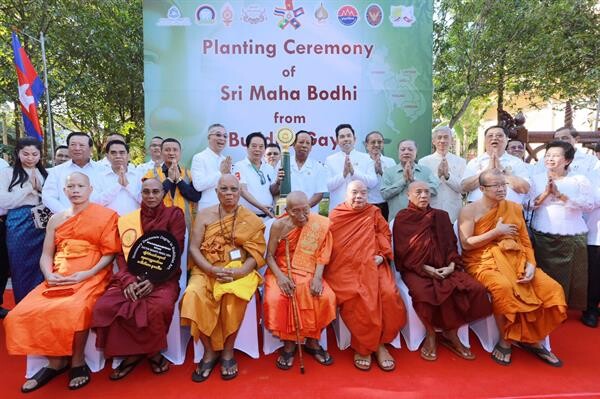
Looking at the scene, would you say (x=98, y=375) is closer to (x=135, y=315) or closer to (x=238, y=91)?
(x=135, y=315)

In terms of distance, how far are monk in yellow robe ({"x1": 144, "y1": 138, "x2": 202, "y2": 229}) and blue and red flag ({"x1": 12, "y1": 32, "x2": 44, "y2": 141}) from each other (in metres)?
2.99

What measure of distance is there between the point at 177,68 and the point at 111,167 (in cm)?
238

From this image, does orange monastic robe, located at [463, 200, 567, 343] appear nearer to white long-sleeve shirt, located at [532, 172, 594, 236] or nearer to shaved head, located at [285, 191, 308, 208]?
white long-sleeve shirt, located at [532, 172, 594, 236]

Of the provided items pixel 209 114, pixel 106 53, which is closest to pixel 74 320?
pixel 209 114

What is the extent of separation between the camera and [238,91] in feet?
19.3

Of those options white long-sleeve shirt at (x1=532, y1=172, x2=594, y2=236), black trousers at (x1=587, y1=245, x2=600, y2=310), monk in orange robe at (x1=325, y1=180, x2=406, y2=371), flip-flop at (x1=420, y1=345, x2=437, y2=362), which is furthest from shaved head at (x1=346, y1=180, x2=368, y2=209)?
black trousers at (x1=587, y1=245, x2=600, y2=310)

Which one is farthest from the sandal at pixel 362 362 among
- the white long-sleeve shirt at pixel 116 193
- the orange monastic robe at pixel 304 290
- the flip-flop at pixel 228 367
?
the white long-sleeve shirt at pixel 116 193

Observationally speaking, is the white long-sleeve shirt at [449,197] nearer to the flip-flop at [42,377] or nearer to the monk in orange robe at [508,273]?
the monk in orange robe at [508,273]

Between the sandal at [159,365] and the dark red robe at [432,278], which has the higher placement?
the dark red robe at [432,278]

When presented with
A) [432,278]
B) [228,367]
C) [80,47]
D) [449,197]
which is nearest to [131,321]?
[228,367]

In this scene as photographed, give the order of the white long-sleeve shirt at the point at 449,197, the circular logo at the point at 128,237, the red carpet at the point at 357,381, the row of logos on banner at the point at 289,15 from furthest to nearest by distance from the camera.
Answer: the row of logos on banner at the point at 289,15
the white long-sleeve shirt at the point at 449,197
the circular logo at the point at 128,237
the red carpet at the point at 357,381

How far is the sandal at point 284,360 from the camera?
312 centimetres

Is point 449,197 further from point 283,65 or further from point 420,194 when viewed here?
point 283,65

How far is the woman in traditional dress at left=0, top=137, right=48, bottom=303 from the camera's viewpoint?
382cm
